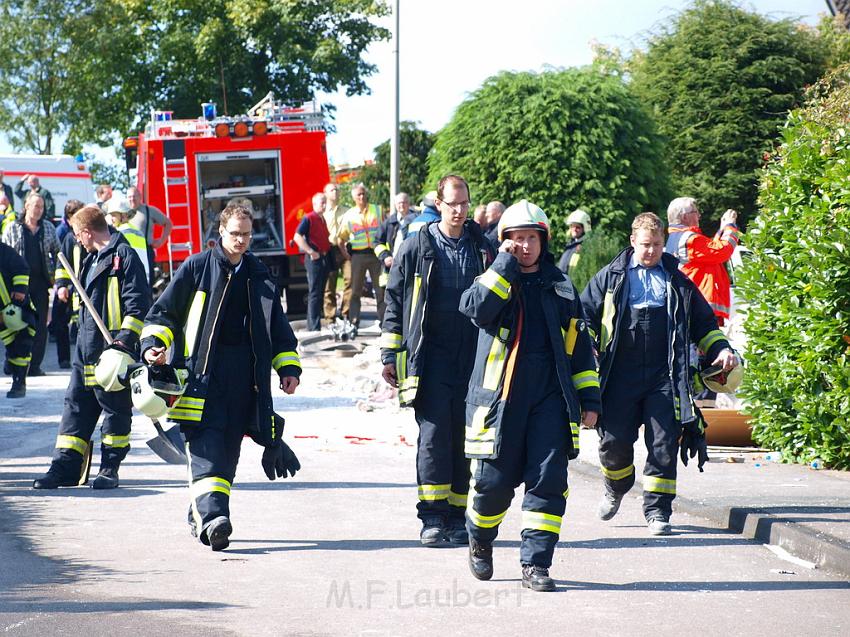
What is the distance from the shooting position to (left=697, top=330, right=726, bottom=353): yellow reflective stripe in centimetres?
811

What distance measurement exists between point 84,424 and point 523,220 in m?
4.02

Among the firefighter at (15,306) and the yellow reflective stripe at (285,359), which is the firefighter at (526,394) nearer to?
the yellow reflective stripe at (285,359)

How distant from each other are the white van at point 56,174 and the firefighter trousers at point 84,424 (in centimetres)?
1567

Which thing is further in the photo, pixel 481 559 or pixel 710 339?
pixel 710 339

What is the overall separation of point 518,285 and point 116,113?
36.3 m

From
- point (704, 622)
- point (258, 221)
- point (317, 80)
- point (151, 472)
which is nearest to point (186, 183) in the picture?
point (258, 221)

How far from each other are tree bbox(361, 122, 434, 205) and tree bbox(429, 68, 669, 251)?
598 inches

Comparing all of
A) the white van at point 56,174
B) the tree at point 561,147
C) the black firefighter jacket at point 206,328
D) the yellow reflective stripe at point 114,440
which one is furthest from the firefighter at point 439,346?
the white van at point 56,174

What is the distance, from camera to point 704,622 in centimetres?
598

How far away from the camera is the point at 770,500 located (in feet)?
28.1

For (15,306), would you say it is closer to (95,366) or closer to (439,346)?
(95,366)

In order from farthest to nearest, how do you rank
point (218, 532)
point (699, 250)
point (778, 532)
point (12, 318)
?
point (699, 250) → point (12, 318) → point (778, 532) → point (218, 532)

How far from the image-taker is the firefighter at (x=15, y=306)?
437 inches

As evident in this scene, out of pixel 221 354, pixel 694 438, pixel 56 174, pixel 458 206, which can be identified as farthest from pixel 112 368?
pixel 56 174
